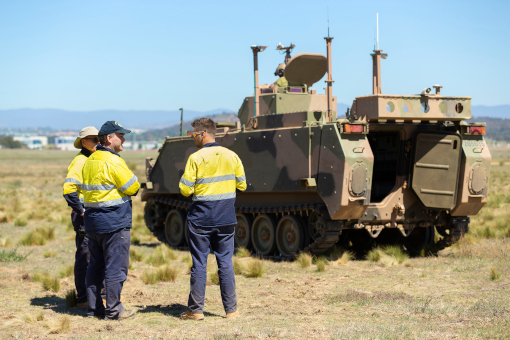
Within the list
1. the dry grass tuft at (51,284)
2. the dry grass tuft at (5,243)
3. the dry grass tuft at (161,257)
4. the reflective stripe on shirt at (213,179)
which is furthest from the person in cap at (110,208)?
the dry grass tuft at (5,243)

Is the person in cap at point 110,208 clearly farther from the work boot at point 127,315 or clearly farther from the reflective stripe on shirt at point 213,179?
the reflective stripe on shirt at point 213,179

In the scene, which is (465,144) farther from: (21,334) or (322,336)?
(21,334)

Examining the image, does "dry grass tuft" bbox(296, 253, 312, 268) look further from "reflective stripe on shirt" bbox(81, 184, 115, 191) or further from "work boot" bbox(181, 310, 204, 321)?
"reflective stripe on shirt" bbox(81, 184, 115, 191)

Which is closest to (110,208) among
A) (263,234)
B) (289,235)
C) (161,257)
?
(161,257)

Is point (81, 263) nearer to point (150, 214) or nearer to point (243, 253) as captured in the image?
point (243, 253)

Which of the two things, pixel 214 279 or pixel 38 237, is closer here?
pixel 214 279

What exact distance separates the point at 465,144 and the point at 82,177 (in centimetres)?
658

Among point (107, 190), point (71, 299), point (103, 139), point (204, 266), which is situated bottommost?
point (71, 299)

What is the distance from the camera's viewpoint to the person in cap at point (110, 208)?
685 centimetres

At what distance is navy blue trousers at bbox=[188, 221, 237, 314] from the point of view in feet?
22.9

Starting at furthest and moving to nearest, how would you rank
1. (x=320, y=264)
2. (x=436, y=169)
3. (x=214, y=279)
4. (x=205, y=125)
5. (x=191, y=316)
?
(x=436, y=169), (x=320, y=264), (x=214, y=279), (x=205, y=125), (x=191, y=316)

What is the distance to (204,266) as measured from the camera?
7.09 m

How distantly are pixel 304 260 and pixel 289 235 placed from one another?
3.46 ft

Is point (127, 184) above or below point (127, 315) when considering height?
above
